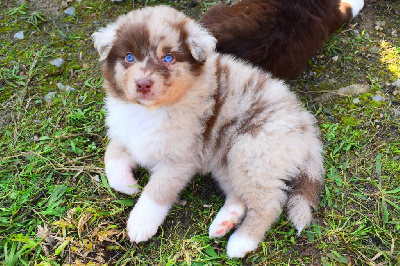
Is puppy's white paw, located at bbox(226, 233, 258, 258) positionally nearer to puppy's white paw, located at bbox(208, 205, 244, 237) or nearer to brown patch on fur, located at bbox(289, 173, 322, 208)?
puppy's white paw, located at bbox(208, 205, 244, 237)

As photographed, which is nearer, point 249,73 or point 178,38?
point 178,38

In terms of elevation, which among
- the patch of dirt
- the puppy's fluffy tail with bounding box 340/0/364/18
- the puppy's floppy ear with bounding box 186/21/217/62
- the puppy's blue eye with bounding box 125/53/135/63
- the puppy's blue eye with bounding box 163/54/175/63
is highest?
the puppy's floppy ear with bounding box 186/21/217/62

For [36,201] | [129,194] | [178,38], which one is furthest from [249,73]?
[36,201]

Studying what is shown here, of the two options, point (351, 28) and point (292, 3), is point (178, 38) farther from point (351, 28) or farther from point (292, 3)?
point (351, 28)

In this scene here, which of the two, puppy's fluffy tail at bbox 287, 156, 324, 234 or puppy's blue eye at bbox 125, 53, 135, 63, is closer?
puppy's blue eye at bbox 125, 53, 135, 63

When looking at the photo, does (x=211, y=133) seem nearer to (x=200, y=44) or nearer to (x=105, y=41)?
(x=200, y=44)

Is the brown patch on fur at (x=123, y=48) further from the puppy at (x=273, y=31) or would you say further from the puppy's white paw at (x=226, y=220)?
the puppy's white paw at (x=226, y=220)

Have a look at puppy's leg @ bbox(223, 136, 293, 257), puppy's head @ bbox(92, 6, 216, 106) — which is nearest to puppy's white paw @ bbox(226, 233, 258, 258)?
puppy's leg @ bbox(223, 136, 293, 257)

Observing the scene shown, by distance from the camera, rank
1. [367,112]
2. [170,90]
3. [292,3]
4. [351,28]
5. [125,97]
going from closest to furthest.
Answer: [170,90] → [125,97] → [292,3] → [367,112] → [351,28]
